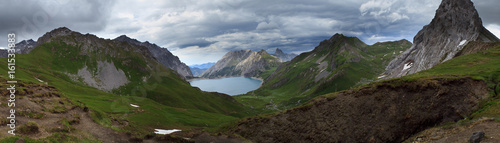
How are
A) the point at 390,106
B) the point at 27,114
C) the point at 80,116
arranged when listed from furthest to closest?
the point at 390,106, the point at 80,116, the point at 27,114

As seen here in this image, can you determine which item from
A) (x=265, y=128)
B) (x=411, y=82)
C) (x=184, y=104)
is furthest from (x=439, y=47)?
(x=184, y=104)

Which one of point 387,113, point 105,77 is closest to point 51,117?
point 387,113

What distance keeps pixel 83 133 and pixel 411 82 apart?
57.7 meters

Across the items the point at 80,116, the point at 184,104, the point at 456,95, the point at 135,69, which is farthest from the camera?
the point at 135,69

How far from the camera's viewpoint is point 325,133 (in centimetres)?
4497

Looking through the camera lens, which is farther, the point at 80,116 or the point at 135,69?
the point at 135,69

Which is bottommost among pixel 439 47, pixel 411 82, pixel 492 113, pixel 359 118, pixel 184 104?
pixel 184 104

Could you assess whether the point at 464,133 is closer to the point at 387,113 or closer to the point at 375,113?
the point at 387,113

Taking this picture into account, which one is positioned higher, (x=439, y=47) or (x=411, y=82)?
(x=439, y=47)

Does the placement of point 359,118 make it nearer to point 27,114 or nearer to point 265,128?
point 265,128

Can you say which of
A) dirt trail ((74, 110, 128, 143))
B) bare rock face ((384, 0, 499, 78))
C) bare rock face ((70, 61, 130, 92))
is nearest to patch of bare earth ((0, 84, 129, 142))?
dirt trail ((74, 110, 128, 143))

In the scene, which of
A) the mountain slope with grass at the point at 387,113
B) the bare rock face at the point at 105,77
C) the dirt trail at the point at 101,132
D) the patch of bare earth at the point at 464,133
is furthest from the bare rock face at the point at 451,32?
the bare rock face at the point at 105,77

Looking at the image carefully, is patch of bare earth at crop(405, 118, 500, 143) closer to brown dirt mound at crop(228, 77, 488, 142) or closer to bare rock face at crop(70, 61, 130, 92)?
brown dirt mound at crop(228, 77, 488, 142)

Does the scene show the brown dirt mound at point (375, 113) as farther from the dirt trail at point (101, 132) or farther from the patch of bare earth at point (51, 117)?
the patch of bare earth at point (51, 117)
